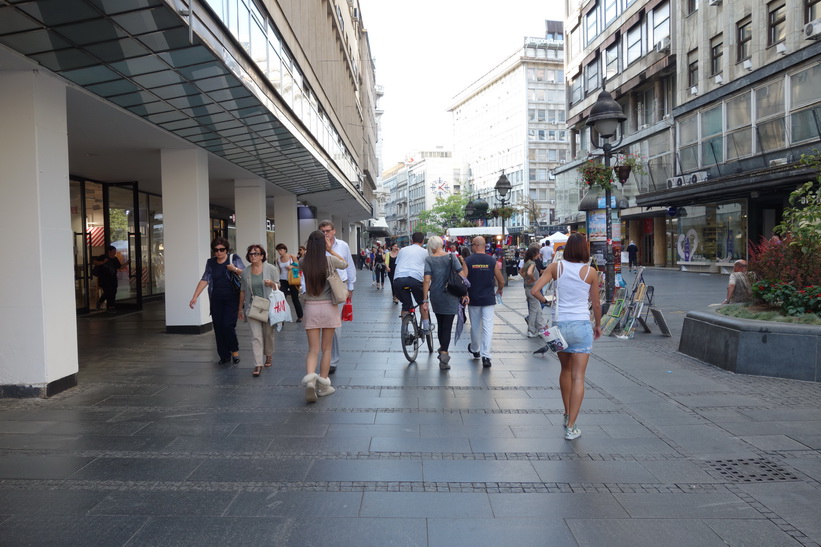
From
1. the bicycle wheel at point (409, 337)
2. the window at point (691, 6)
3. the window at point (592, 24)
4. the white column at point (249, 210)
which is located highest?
the window at point (592, 24)

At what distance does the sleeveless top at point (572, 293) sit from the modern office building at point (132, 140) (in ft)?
14.0

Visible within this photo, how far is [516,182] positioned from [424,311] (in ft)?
263

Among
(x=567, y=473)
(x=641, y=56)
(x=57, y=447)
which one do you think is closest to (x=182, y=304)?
(x=57, y=447)

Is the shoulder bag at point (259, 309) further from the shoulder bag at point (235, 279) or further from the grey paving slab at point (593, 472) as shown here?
the grey paving slab at point (593, 472)

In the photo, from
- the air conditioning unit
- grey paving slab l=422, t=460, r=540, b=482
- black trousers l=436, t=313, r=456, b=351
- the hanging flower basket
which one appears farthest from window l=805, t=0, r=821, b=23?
grey paving slab l=422, t=460, r=540, b=482

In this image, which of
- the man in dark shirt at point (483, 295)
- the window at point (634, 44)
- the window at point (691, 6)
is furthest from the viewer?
the window at point (634, 44)

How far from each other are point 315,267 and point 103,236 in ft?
41.8

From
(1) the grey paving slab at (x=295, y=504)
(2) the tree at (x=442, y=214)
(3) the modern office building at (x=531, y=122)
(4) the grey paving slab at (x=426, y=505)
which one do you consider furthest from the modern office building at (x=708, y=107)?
(2) the tree at (x=442, y=214)

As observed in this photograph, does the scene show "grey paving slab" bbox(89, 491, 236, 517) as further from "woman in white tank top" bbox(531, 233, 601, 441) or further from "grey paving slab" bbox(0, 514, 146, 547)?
"woman in white tank top" bbox(531, 233, 601, 441)

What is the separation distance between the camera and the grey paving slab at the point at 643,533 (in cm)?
379

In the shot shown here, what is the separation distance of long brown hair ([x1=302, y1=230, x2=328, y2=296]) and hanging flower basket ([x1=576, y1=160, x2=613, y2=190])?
8.95m

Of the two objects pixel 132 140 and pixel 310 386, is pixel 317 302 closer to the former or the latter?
pixel 310 386

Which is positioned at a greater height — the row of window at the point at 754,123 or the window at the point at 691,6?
the window at the point at 691,6

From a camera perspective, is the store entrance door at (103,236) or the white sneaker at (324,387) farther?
the store entrance door at (103,236)
